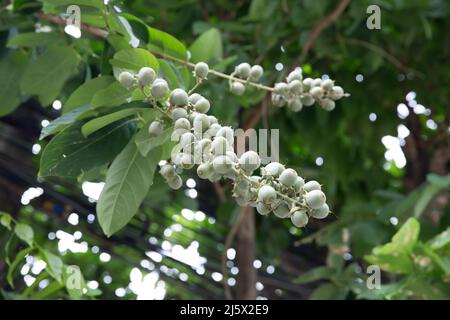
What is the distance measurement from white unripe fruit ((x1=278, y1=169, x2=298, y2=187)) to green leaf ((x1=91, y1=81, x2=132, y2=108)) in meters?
0.32

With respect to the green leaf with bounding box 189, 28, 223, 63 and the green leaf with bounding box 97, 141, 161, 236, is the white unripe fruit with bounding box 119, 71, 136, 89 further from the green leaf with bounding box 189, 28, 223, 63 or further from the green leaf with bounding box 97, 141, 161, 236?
the green leaf with bounding box 189, 28, 223, 63

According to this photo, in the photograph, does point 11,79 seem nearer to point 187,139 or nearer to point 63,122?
point 63,122

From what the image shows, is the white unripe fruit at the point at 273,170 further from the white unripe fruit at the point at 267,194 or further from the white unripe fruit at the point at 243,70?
the white unripe fruit at the point at 243,70

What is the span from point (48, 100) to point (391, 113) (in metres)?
1.29

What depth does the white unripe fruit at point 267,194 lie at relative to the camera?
2.67ft

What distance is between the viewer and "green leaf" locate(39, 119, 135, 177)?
1050 mm

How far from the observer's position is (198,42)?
144cm

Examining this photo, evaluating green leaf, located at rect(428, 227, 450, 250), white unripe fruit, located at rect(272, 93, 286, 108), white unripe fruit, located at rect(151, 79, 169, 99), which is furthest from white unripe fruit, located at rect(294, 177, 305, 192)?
green leaf, located at rect(428, 227, 450, 250)

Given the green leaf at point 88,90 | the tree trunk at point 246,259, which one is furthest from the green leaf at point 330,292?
the green leaf at point 88,90

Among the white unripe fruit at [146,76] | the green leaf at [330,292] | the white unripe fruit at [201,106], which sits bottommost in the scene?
the green leaf at [330,292]

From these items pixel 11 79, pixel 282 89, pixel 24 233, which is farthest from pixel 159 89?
pixel 11 79

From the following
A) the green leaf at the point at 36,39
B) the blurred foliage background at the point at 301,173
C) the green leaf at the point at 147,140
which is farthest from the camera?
the blurred foliage background at the point at 301,173

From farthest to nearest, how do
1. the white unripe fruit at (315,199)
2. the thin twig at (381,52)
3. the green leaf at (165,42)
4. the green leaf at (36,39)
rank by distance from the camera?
1. the thin twig at (381,52)
2. the green leaf at (36,39)
3. the green leaf at (165,42)
4. the white unripe fruit at (315,199)

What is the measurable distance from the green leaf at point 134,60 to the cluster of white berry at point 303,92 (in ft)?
0.59
